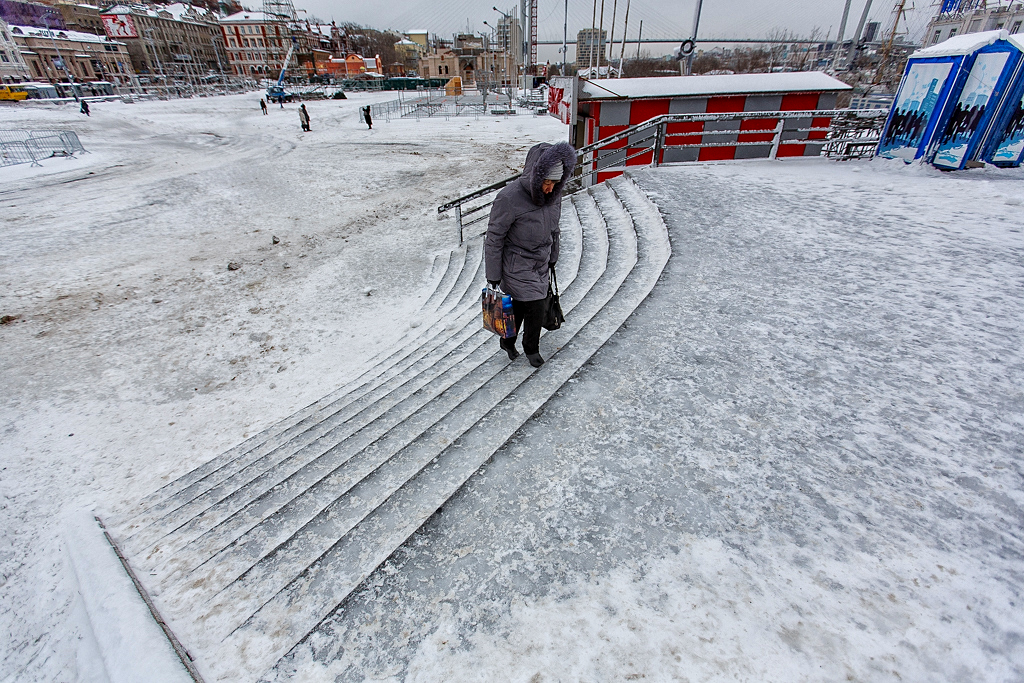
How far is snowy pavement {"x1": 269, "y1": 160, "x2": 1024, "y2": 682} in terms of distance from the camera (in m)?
1.82

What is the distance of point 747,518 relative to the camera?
7.59 feet

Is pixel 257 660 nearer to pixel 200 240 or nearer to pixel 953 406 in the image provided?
pixel 953 406

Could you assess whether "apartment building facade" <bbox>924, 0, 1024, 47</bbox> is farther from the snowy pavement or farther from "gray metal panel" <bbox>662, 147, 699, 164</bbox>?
the snowy pavement

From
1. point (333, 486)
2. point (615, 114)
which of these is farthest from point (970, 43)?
point (333, 486)

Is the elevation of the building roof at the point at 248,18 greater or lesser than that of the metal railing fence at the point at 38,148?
greater

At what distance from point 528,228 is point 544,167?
45 cm

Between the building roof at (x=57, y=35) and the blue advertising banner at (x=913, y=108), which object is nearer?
the blue advertising banner at (x=913, y=108)

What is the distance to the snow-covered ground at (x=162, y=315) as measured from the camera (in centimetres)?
357

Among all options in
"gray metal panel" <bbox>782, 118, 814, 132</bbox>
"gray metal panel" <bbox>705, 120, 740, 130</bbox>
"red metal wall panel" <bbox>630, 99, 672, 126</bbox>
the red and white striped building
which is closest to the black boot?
the red and white striped building

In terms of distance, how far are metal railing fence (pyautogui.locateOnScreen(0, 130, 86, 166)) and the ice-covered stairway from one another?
23.0m

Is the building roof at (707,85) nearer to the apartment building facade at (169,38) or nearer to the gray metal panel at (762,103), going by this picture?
the gray metal panel at (762,103)

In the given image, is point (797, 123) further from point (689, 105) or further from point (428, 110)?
point (428, 110)

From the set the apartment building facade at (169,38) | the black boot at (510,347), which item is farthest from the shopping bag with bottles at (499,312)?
the apartment building facade at (169,38)

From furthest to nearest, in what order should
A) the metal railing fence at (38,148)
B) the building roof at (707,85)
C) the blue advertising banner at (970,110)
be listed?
the metal railing fence at (38,148), the building roof at (707,85), the blue advertising banner at (970,110)
